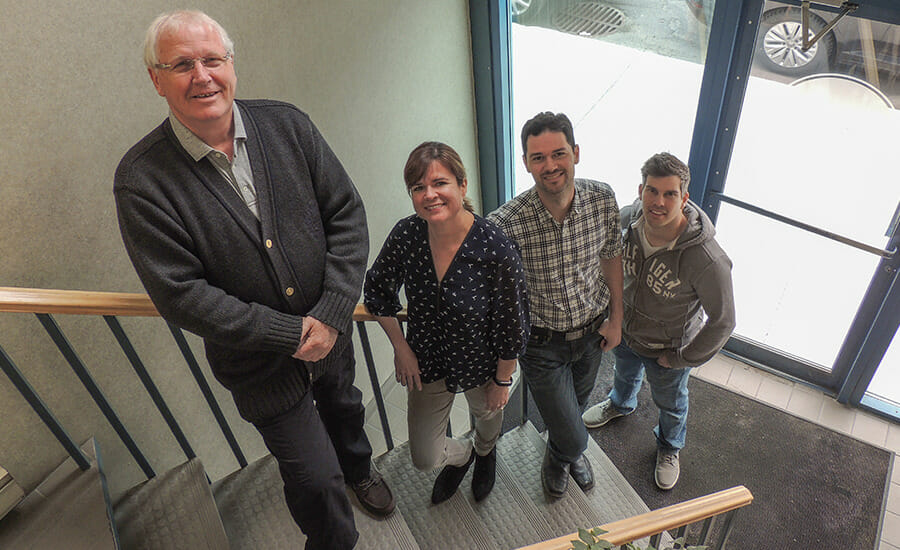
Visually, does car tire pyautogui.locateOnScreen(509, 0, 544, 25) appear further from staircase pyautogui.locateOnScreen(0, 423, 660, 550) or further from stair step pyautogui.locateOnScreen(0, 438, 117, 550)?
stair step pyautogui.locateOnScreen(0, 438, 117, 550)

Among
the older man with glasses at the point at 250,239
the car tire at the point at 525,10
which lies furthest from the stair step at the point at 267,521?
the car tire at the point at 525,10

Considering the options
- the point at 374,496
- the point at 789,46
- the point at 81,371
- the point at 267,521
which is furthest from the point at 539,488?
the point at 789,46

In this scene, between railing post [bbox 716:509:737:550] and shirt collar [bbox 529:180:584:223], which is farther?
shirt collar [bbox 529:180:584:223]

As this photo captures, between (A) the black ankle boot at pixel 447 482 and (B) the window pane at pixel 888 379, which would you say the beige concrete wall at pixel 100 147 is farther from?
(B) the window pane at pixel 888 379

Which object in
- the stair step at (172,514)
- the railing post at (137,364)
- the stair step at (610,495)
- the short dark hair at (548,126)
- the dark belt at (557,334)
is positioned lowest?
the stair step at (610,495)

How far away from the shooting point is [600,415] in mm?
3398

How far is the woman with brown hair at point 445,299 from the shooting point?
1.71m

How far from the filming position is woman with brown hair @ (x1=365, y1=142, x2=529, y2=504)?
5.61ft

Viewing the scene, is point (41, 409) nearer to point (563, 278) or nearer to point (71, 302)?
point (71, 302)

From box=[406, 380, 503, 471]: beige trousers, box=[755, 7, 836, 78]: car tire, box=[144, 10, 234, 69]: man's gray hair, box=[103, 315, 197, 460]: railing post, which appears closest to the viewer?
box=[144, 10, 234, 69]: man's gray hair

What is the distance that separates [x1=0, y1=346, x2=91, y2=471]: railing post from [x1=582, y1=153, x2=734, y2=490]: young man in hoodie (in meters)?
2.02

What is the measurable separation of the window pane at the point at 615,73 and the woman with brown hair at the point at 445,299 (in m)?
1.90

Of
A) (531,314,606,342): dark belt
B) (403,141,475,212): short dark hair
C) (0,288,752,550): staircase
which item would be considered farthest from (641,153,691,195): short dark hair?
(0,288,752,550): staircase

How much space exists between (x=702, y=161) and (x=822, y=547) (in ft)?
6.43
